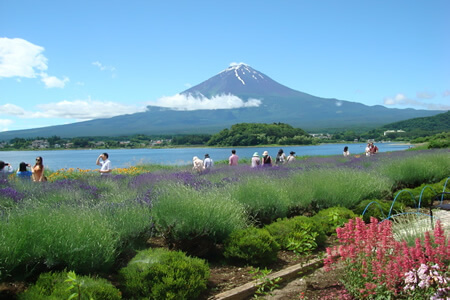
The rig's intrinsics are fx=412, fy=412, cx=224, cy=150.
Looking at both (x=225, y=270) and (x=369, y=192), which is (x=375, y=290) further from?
(x=369, y=192)

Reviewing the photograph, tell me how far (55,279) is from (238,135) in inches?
3504

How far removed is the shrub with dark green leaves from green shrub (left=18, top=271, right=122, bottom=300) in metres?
2.95

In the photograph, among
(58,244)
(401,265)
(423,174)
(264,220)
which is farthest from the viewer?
(423,174)

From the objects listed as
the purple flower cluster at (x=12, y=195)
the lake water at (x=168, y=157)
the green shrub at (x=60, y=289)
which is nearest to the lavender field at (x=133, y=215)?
the purple flower cluster at (x=12, y=195)

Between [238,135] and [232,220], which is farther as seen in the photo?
[238,135]

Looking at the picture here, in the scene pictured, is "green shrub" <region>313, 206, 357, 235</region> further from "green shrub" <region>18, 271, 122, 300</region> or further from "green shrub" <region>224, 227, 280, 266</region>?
"green shrub" <region>18, 271, 122, 300</region>

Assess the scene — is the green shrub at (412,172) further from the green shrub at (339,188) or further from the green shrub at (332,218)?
the green shrub at (332,218)

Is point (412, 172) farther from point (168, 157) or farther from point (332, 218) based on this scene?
point (168, 157)

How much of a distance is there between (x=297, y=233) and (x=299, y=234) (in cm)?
4

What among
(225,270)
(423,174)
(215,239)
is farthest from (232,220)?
(423,174)

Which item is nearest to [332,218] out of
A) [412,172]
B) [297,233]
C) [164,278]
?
[297,233]

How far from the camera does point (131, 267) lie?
4500 millimetres

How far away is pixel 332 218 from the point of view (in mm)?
7207

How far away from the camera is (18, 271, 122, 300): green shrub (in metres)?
3.60
